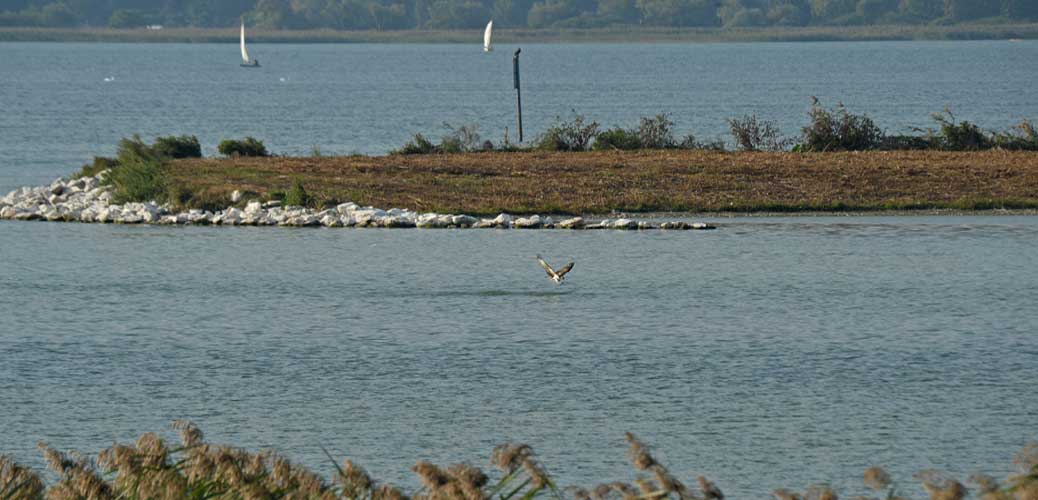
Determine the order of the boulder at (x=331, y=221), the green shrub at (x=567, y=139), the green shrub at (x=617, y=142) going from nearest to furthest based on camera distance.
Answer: the boulder at (x=331, y=221)
the green shrub at (x=617, y=142)
the green shrub at (x=567, y=139)

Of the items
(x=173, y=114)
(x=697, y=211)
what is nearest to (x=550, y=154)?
(x=697, y=211)

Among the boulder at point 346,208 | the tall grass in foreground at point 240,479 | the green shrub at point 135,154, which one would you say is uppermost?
the tall grass in foreground at point 240,479

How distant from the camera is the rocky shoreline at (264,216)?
29.5 metres

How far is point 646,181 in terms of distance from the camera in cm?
3359

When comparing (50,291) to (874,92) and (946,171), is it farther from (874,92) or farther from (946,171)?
(874,92)

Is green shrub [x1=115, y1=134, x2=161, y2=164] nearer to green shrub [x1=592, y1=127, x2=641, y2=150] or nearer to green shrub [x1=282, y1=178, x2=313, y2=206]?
green shrub [x1=282, y1=178, x2=313, y2=206]

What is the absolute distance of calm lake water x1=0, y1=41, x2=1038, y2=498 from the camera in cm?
1454

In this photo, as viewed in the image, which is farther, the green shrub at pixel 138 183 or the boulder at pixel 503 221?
the green shrub at pixel 138 183

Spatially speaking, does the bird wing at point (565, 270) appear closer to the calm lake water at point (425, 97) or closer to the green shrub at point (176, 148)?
the green shrub at point (176, 148)

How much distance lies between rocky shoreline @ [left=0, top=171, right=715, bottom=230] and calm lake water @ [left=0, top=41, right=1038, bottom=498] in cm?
57

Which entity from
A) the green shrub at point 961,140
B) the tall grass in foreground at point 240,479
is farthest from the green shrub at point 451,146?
the tall grass in foreground at point 240,479

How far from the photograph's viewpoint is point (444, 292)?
75.4 feet

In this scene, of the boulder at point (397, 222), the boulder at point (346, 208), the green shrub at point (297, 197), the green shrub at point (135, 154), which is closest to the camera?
the boulder at point (397, 222)

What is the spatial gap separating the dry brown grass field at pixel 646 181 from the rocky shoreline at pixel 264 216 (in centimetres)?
87
